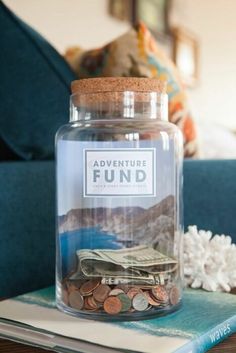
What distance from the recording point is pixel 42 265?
0.89 metres

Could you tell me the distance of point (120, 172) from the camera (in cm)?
65

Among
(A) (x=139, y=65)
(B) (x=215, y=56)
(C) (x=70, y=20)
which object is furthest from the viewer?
(B) (x=215, y=56)

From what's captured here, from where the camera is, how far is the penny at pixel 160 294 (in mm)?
645

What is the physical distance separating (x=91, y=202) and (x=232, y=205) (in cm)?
35

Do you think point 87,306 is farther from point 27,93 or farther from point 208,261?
point 27,93

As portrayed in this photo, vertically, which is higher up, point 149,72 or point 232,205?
point 149,72

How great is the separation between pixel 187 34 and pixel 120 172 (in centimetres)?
212

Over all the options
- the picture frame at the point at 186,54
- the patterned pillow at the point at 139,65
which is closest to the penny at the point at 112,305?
the patterned pillow at the point at 139,65

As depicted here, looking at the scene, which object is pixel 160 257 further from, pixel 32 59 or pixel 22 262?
pixel 32 59

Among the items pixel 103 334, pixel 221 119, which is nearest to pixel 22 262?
pixel 103 334

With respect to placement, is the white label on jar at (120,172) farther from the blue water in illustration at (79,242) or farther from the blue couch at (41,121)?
the blue couch at (41,121)

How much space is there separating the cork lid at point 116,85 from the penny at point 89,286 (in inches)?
8.4

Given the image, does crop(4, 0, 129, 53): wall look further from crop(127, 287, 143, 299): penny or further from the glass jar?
crop(127, 287, 143, 299): penny

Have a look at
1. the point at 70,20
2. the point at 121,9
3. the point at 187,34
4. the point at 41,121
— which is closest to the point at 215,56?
the point at 187,34
